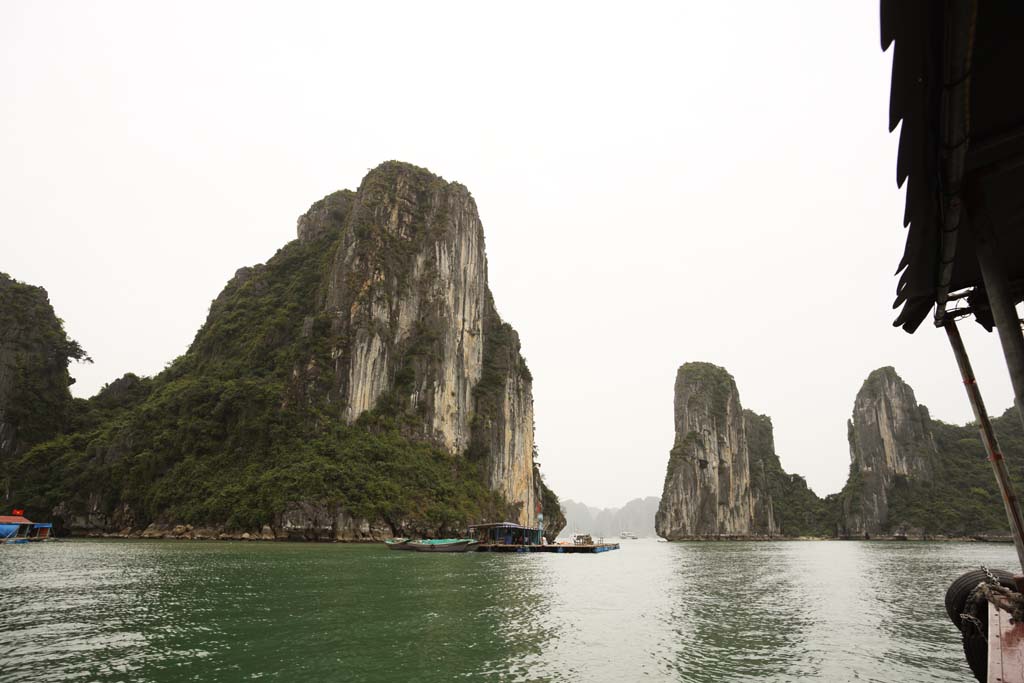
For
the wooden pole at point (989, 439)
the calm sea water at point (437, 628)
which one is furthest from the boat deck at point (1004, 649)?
the calm sea water at point (437, 628)

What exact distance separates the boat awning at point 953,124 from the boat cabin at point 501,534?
2473 inches

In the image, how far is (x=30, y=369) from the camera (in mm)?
75812

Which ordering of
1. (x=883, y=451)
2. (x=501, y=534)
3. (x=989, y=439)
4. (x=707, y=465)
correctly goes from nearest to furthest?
(x=989, y=439), (x=501, y=534), (x=883, y=451), (x=707, y=465)

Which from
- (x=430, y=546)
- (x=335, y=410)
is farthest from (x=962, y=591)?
(x=335, y=410)

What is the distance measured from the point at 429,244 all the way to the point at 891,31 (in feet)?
306

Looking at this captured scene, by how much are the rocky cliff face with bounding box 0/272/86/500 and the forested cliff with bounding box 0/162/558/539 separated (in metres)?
2.89

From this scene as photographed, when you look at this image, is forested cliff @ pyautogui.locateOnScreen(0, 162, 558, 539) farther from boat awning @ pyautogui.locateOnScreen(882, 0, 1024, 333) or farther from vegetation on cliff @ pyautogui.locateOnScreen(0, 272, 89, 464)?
boat awning @ pyautogui.locateOnScreen(882, 0, 1024, 333)

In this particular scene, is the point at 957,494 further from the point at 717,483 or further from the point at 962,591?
the point at 962,591

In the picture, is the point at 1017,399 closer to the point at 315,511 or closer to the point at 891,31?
the point at 891,31

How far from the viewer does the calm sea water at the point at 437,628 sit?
39.7 feet

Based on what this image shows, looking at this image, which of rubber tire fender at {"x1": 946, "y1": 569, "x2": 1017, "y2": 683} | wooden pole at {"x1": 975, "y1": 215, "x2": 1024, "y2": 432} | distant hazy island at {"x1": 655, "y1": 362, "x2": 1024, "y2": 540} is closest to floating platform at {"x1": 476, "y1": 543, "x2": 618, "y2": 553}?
rubber tire fender at {"x1": 946, "y1": 569, "x2": 1017, "y2": 683}

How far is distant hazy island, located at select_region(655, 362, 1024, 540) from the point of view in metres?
126

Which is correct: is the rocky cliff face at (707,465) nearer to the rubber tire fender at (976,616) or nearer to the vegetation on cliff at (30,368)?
the vegetation on cliff at (30,368)

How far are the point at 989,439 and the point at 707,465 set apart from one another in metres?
150
